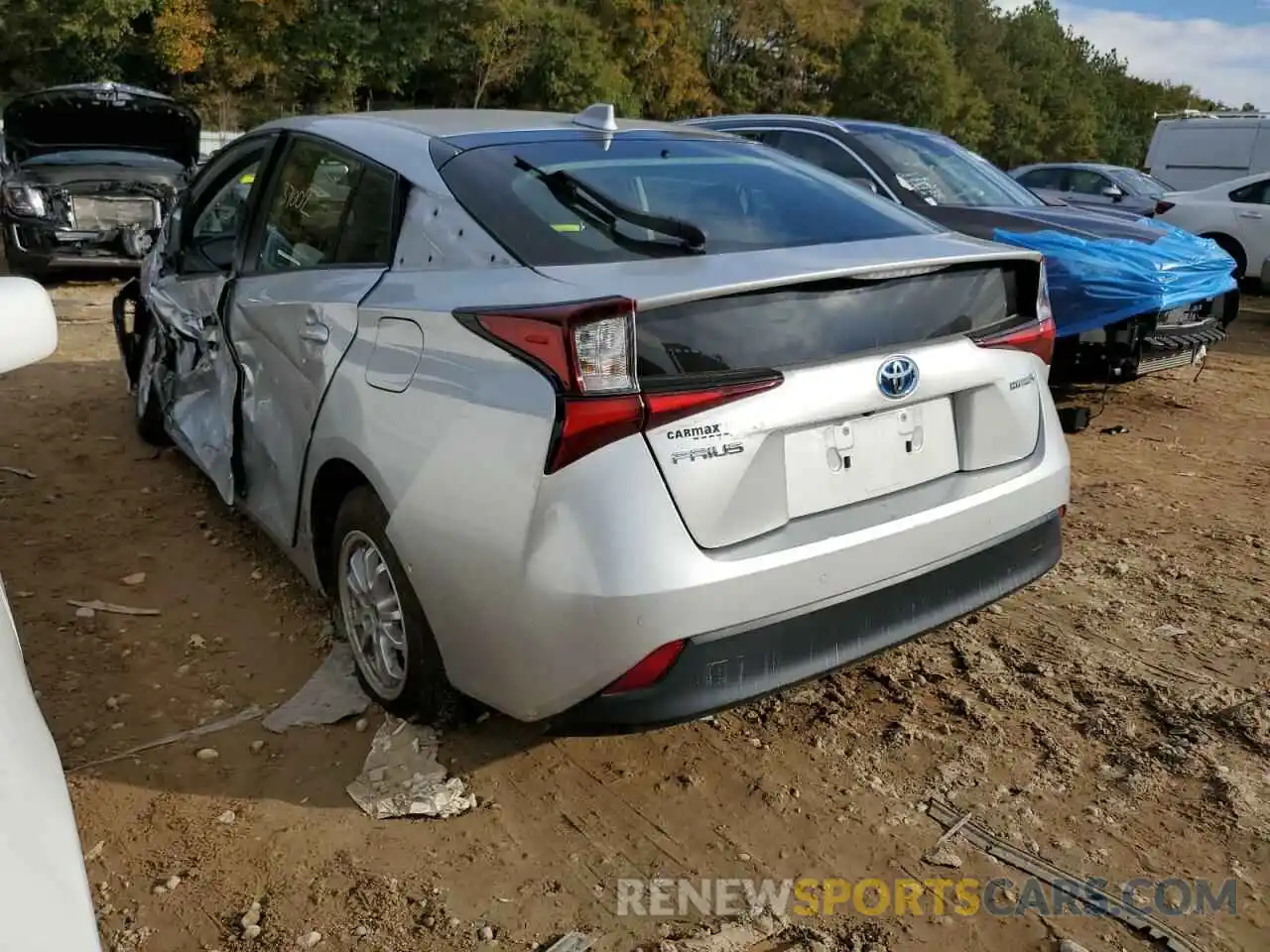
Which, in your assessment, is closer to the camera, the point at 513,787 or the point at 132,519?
the point at 513,787

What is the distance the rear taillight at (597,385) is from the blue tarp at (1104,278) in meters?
4.06

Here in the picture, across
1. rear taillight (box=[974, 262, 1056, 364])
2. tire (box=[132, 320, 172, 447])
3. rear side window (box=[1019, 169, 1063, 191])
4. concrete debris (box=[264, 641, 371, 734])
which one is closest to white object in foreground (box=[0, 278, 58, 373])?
concrete debris (box=[264, 641, 371, 734])

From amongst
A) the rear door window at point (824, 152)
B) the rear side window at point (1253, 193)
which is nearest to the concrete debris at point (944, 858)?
the rear door window at point (824, 152)

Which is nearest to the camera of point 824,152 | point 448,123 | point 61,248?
point 448,123

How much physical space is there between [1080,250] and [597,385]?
14.5 ft

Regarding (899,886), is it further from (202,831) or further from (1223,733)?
(202,831)

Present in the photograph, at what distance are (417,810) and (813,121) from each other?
552cm

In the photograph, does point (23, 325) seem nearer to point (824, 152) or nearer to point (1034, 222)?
point (1034, 222)

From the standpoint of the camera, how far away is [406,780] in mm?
2680

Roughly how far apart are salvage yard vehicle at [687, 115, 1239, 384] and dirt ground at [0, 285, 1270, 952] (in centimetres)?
191

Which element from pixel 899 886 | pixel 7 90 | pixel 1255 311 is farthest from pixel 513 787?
pixel 7 90

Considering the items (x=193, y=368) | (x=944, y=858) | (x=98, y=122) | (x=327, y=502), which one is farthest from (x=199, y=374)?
(x=98, y=122)

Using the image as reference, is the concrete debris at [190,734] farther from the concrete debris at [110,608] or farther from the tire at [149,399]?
the tire at [149,399]

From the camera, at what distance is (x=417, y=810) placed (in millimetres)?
2566
